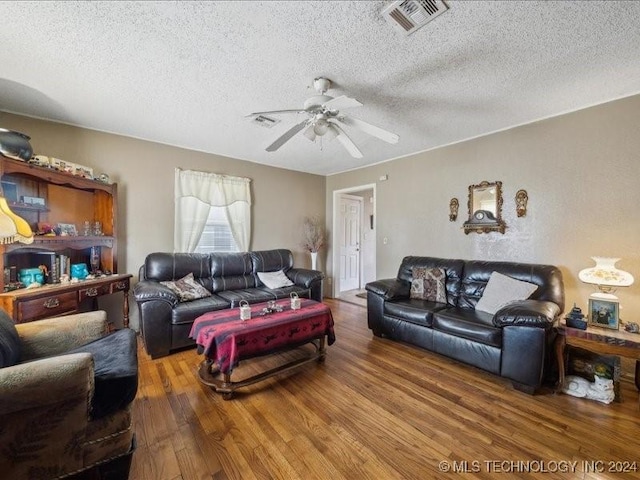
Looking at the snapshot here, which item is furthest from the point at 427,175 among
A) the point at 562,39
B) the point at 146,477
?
the point at 146,477

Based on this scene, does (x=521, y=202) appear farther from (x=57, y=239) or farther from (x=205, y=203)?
(x=57, y=239)

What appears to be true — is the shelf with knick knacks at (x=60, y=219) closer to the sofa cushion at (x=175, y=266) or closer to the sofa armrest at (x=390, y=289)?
the sofa cushion at (x=175, y=266)

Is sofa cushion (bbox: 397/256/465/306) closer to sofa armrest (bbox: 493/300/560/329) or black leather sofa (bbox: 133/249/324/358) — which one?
sofa armrest (bbox: 493/300/560/329)

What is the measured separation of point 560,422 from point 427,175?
310cm

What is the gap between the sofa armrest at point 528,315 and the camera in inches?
80.5

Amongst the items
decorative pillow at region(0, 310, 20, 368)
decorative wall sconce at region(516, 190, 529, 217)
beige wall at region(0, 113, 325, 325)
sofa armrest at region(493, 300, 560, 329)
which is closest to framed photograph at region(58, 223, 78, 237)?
beige wall at region(0, 113, 325, 325)

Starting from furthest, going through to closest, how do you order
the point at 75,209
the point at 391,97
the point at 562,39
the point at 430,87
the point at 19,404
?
1. the point at 75,209
2. the point at 391,97
3. the point at 430,87
4. the point at 562,39
5. the point at 19,404

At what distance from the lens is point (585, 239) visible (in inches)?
103

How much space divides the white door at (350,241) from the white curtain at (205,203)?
6.88ft

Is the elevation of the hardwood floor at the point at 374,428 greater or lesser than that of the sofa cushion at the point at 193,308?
lesser

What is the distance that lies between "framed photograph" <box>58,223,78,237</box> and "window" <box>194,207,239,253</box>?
1397mm

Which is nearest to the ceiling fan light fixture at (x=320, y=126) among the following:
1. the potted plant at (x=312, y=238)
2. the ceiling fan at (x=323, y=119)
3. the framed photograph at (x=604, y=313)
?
the ceiling fan at (x=323, y=119)

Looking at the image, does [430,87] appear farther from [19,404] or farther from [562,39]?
[19,404]

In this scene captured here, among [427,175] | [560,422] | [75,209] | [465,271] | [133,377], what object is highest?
[427,175]
